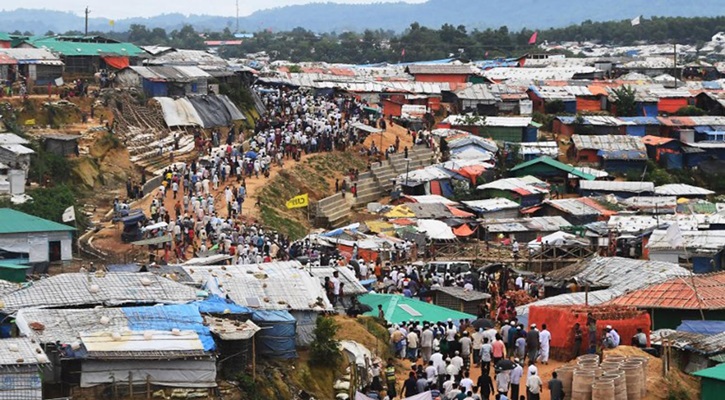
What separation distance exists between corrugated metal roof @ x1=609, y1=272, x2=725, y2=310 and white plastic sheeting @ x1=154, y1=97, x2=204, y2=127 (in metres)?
22.7

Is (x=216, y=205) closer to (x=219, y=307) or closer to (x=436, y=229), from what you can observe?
(x=436, y=229)

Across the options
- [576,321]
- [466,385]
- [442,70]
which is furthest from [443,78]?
[466,385]

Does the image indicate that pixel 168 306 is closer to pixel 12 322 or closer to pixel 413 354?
pixel 12 322

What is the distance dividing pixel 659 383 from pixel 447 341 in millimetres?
3032

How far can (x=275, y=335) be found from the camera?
1806 cm

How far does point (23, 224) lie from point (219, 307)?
8.96 meters

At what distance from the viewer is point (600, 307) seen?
21938 millimetres

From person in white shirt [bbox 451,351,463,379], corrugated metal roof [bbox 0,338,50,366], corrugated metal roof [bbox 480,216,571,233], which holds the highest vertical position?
corrugated metal roof [bbox 0,338,50,366]

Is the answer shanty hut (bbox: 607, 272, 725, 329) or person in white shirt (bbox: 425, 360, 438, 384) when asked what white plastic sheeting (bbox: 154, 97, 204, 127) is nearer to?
shanty hut (bbox: 607, 272, 725, 329)

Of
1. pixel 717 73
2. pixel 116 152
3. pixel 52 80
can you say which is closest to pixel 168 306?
pixel 116 152

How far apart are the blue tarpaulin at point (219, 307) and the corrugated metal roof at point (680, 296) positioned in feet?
28.0

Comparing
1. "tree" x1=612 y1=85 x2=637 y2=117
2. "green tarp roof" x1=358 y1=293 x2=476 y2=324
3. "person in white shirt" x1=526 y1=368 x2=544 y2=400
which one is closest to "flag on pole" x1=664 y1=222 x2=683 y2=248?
"green tarp roof" x1=358 y1=293 x2=476 y2=324

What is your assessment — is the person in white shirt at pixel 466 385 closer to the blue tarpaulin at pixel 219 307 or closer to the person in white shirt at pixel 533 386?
the person in white shirt at pixel 533 386

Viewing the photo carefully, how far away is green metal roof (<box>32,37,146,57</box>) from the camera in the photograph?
49.1 metres
